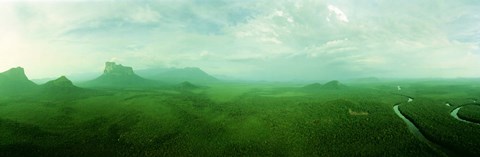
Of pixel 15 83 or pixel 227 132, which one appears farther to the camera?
pixel 15 83

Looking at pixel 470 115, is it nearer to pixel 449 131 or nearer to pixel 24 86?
pixel 449 131

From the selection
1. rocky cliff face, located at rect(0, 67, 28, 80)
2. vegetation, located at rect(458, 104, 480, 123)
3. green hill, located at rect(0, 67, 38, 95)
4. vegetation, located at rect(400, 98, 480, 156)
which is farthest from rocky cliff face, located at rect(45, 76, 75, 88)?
vegetation, located at rect(458, 104, 480, 123)

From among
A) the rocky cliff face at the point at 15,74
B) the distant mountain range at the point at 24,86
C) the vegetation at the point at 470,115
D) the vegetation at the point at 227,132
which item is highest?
the rocky cliff face at the point at 15,74

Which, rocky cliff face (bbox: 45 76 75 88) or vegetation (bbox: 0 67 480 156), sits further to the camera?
rocky cliff face (bbox: 45 76 75 88)

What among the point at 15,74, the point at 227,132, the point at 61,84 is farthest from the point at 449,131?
the point at 15,74

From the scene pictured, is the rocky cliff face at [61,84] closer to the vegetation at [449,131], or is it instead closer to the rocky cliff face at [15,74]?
the rocky cliff face at [15,74]

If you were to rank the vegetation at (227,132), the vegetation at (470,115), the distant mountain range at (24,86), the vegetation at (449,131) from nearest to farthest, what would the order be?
the vegetation at (227,132) < the vegetation at (449,131) < the vegetation at (470,115) < the distant mountain range at (24,86)

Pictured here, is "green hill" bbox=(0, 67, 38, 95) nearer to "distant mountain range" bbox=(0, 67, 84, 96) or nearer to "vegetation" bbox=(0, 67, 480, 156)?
"distant mountain range" bbox=(0, 67, 84, 96)

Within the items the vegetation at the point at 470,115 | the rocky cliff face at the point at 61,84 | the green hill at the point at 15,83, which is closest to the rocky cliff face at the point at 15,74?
the green hill at the point at 15,83

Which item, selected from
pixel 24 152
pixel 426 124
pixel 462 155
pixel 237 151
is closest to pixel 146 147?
pixel 237 151
